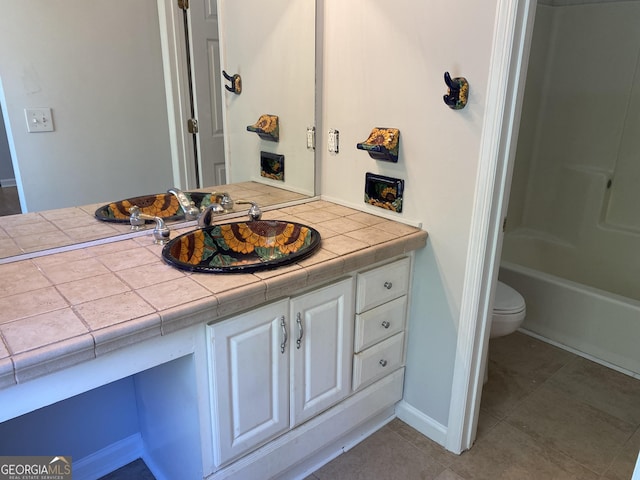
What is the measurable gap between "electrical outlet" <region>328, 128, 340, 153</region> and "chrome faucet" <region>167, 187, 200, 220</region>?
2.17 ft

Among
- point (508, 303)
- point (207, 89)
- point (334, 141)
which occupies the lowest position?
point (508, 303)

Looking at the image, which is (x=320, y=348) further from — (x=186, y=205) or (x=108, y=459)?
(x=108, y=459)

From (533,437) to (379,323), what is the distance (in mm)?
827

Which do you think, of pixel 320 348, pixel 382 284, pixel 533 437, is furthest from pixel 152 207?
pixel 533 437

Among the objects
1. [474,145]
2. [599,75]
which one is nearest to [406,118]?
[474,145]

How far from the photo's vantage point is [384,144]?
177 centimetres

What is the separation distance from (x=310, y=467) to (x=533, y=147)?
2549 mm

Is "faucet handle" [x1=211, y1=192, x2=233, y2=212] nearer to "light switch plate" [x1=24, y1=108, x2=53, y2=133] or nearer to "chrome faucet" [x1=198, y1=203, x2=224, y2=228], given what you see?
"chrome faucet" [x1=198, y1=203, x2=224, y2=228]

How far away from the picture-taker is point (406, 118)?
1735 millimetres

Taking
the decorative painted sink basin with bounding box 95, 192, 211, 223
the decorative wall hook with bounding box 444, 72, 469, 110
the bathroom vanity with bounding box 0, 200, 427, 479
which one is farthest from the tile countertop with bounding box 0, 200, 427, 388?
the decorative wall hook with bounding box 444, 72, 469, 110

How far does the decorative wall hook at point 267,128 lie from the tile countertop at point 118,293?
2.11 ft

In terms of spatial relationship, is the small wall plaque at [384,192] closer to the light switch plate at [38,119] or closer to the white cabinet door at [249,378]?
the white cabinet door at [249,378]

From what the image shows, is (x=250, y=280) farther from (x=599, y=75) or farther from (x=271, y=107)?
(x=599, y=75)

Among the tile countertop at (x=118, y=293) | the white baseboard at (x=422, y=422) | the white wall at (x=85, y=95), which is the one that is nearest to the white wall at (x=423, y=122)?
the white baseboard at (x=422, y=422)
